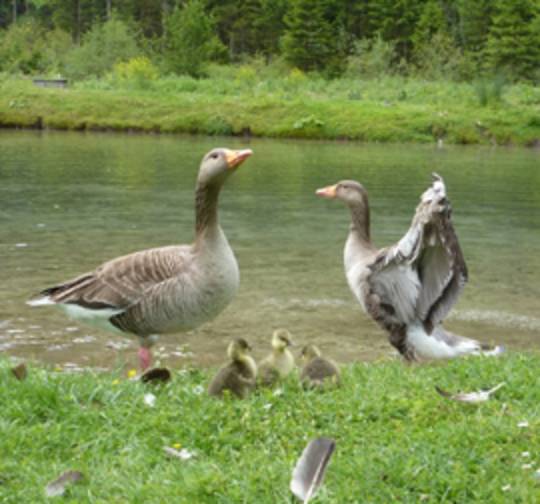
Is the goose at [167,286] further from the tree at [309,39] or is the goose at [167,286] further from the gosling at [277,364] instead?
the tree at [309,39]

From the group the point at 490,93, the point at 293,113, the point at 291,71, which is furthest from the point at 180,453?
the point at 291,71

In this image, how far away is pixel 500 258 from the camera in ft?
48.5

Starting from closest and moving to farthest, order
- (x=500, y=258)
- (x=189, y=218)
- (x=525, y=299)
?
1. (x=525, y=299)
2. (x=500, y=258)
3. (x=189, y=218)

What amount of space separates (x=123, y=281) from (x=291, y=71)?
5336cm

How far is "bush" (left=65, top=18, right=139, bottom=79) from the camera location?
55938 mm

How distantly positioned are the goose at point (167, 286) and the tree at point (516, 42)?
50.6 metres

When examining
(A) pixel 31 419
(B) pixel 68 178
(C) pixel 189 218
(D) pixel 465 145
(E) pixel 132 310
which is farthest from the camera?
(D) pixel 465 145

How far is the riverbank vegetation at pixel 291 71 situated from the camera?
40.2 m

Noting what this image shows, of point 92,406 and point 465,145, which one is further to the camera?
point 465,145

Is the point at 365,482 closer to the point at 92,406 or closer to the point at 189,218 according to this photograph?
the point at 92,406

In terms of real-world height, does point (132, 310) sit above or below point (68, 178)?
above

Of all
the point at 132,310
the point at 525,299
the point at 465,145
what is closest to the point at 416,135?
the point at 465,145

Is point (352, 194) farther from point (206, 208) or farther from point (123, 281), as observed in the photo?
point (123, 281)

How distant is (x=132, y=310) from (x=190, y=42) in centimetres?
5029
